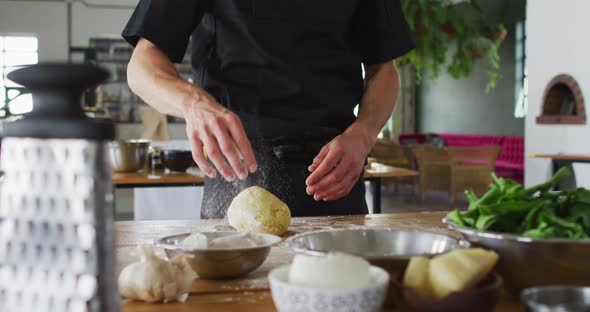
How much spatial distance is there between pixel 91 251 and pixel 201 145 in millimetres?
683

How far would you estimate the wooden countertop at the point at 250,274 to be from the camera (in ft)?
2.56

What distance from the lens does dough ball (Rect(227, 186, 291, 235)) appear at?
125cm

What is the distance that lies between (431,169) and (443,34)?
1983 millimetres

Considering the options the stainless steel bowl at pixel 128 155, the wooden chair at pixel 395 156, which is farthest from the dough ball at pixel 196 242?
the wooden chair at pixel 395 156

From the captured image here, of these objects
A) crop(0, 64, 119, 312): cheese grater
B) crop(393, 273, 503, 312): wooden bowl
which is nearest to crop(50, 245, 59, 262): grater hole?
crop(0, 64, 119, 312): cheese grater

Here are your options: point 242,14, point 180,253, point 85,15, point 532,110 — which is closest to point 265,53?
point 242,14

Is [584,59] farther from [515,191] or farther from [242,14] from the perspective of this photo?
[515,191]

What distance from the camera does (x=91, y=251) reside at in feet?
1.60

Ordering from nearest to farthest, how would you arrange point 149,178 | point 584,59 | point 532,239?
point 532,239 → point 149,178 → point 584,59

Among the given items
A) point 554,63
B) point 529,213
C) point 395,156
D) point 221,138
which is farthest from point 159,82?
point 395,156

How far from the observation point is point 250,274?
0.94 m

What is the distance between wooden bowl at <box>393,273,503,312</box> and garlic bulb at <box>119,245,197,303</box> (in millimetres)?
292

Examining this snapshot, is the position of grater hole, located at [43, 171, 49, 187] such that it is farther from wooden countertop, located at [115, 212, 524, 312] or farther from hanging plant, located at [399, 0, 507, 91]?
A: hanging plant, located at [399, 0, 507, 91]

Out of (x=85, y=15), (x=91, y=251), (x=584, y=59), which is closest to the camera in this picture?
(x=91, y=251)
